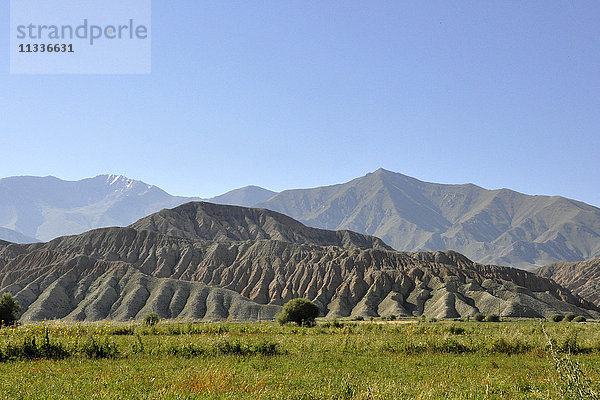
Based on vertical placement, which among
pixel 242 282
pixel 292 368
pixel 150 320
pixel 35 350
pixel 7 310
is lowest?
pixel 242 282

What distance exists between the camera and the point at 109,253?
542 feet

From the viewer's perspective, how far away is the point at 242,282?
484 ft

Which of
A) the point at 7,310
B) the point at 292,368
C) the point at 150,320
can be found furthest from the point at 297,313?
the point at 292,368

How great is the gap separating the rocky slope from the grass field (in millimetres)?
83034

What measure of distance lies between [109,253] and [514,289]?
5184 inches

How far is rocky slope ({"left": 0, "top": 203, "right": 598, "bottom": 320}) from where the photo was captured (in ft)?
358

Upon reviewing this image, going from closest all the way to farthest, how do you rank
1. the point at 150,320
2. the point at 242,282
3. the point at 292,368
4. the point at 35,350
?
the point at 292,368
the point at 35,350
the point at 150,320
the point at 242,282

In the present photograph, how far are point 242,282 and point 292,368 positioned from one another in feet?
430

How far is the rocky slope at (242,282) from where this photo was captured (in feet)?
358

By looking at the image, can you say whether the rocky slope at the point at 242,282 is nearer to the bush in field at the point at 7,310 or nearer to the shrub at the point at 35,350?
the bush in field at the point at 7,310

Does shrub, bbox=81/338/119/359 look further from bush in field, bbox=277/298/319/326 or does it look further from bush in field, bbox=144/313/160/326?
bush in field, bbox=277/298/319/326

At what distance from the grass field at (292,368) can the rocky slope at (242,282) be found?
272 ft

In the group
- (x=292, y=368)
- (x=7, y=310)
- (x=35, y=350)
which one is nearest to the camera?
(x=292, y=368)

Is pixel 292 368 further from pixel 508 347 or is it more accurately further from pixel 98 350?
pixel 508 347
